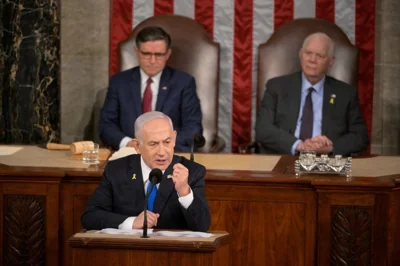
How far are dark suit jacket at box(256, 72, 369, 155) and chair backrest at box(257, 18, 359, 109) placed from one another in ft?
0.90

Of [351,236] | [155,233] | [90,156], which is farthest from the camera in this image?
[90,156]

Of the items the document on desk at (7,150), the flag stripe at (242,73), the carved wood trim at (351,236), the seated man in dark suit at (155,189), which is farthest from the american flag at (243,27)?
the seated man in dark suit at (155,189)

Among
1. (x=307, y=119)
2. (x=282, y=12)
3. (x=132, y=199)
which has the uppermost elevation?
(x=282, y=12)

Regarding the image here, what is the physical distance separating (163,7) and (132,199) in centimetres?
360

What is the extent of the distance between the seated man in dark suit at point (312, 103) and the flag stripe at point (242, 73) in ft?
2.33

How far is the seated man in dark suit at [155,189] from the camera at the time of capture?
4.52m

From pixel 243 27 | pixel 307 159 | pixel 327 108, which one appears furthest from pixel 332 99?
pixel 307 159

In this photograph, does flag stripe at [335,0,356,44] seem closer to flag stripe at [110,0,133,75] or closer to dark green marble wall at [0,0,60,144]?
flag stripe at [110,0,133,75]

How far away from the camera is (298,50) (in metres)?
7.73

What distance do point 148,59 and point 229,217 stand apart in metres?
2.15

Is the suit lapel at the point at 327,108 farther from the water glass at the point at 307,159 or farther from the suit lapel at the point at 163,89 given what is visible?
the water glass at the point at 307,159

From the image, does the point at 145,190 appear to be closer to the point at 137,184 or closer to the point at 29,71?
the point at 137,184

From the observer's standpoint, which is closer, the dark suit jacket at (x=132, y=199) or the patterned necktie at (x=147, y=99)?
the dark suit jacket at (x=132, y=199)

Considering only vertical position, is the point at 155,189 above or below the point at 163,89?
below
